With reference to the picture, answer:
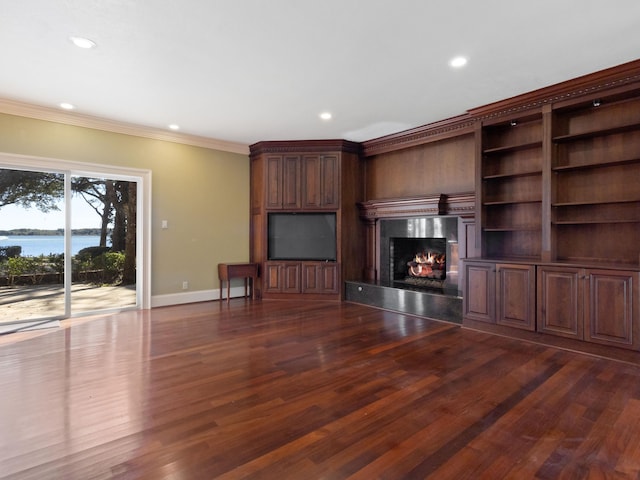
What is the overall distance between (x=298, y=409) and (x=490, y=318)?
8.73 feet

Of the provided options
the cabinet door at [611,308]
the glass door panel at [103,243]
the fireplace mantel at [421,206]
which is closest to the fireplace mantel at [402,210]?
the fireplace mantel at [421,206]

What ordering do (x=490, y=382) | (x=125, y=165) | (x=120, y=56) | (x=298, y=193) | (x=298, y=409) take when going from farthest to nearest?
(x=298, y=193)
(x=125, y=165)
(x=120, y=56)
(x=490, y=382)
(x=298, y=409)

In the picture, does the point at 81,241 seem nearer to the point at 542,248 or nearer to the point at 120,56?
the point at 120,56

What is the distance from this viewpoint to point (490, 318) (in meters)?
3.90

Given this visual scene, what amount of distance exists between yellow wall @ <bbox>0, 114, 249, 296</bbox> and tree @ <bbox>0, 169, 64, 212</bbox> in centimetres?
28

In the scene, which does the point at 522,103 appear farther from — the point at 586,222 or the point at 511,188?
the point at 586,222

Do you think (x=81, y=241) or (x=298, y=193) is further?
(x=298, y=193)

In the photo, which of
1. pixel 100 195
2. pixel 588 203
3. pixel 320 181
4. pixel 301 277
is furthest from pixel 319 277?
pixel 588 203

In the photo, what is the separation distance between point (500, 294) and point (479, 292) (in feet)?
0.76

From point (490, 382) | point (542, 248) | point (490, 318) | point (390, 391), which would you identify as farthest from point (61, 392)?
point (542, 248)

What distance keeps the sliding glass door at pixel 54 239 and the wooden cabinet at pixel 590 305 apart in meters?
5.22

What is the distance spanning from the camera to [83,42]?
2.83m

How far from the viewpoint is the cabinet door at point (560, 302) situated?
3.31 meters

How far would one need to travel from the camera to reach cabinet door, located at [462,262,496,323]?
12.8ft
